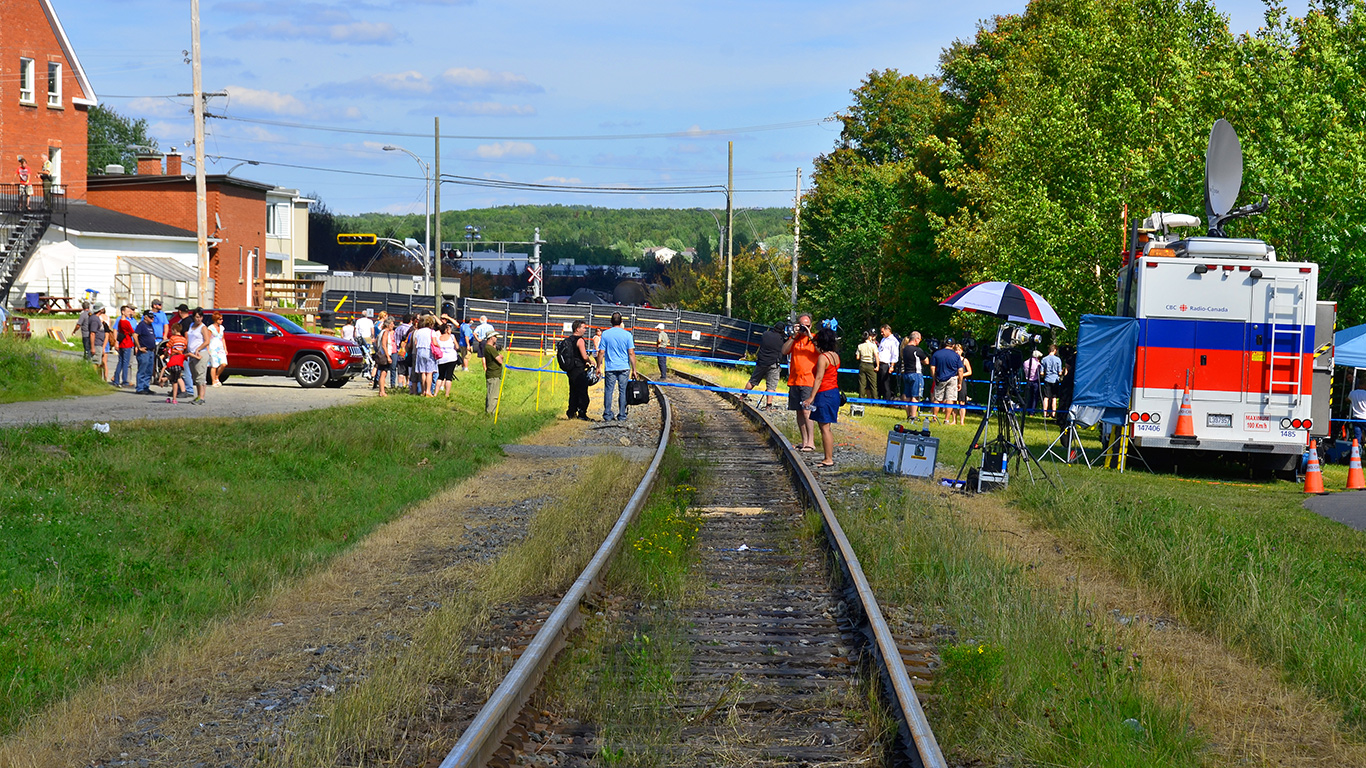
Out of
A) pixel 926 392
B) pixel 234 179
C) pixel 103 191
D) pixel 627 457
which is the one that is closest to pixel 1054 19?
pixel 926 392

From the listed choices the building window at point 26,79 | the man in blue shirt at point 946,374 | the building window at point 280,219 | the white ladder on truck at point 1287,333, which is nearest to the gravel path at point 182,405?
the man in blue shirt at point 946,374

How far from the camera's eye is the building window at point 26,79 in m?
48.3

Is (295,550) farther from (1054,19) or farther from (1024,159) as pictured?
(1054,19)

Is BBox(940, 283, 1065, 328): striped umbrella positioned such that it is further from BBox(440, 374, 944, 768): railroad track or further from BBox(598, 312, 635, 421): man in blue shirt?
BBox(598, 312, 635, 421): man in blue shirt

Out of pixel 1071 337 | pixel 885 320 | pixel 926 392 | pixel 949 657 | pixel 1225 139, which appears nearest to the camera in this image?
pixel 949 657

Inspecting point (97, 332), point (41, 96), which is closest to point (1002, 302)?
point (97, 332)

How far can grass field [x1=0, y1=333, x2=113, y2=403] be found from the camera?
862 inches

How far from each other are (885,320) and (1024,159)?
76.8ft

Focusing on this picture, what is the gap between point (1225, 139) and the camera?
18281 mm

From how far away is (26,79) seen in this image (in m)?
48.7

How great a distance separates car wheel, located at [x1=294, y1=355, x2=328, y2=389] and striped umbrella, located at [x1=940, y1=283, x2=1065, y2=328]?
59.8 ft

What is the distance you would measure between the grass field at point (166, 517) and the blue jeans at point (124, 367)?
8.07 metres

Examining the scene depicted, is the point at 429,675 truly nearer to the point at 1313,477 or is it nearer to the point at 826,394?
the point at 826,394

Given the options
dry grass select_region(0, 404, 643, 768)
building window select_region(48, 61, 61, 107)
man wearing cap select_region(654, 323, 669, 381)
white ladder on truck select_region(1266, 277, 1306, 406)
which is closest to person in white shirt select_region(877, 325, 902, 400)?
man wearing cap select_region(654, 323, 669, 381)
